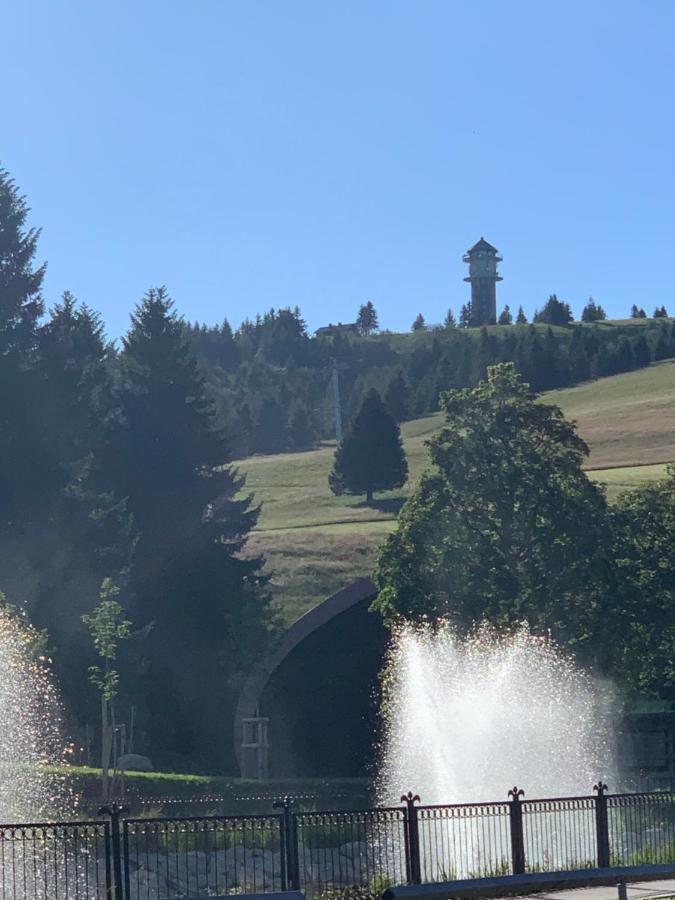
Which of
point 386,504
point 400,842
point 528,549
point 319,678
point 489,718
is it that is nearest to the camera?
point 400,842

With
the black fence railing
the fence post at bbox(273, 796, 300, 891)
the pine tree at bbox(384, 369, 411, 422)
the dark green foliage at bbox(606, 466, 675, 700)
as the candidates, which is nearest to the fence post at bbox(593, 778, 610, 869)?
the black fence railing

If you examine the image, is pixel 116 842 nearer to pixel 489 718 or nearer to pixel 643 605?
pixel 489 718

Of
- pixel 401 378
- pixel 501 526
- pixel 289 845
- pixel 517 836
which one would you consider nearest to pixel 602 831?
pixel 517 836

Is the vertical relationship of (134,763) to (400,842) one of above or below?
above

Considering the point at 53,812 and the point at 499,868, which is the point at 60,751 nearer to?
the point at 53,812

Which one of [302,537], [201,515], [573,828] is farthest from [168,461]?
[573,828]

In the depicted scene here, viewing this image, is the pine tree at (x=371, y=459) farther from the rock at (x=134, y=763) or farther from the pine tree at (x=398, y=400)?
the pine tree at (x=398, y=400)

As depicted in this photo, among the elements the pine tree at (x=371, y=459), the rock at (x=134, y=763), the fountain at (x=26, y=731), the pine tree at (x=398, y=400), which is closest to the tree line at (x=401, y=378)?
the pine tree at (x=398, y=400)

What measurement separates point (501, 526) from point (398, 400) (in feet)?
354

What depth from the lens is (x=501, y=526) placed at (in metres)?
44.0

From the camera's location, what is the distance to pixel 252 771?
153 feet

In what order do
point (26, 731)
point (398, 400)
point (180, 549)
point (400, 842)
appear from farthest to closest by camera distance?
point (398, 400) < point (180, 549) < point (26, 731) < point (400, 842)

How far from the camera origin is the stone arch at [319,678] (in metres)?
49.5

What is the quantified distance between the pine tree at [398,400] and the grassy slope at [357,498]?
3.29 m
